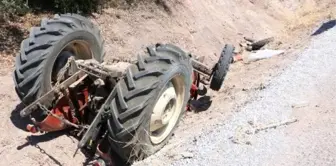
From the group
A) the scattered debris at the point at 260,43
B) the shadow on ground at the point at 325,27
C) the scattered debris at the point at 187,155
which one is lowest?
the shadow on ground at the point at 325,27

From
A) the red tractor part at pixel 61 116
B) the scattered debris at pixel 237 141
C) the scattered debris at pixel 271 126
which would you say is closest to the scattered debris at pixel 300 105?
the scattered debris at pixel 271 126

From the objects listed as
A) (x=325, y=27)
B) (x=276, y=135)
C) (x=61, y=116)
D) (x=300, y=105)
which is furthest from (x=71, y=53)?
(x=325, y=27)

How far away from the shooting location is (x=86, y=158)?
267 inches

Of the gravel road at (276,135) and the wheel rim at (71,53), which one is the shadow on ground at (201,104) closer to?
the gravel road at (276,135)

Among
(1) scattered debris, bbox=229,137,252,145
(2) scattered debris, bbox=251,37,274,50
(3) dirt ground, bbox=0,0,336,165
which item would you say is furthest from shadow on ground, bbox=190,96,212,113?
(2) scattered debris, bbox=251,37,274,50

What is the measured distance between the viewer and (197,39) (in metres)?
12.2

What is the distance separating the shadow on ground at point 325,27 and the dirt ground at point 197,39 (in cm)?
23

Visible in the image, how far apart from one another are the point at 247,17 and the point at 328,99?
752cm

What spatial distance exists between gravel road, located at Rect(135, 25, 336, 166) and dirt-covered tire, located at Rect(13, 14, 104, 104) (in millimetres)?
1634

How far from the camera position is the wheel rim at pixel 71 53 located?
22.9 ft

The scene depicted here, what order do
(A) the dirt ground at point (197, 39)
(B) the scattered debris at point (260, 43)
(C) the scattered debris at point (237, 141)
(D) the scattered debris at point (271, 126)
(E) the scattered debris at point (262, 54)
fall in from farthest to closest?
(B) the scattered debris at point (260, 43) < (E) the scattered debris at point (262, 54) < (A) the dirt ground at point (197, 39) < (D) the scattered debris at point (271, 126) < (C) the scattered debris at point (237, 141)

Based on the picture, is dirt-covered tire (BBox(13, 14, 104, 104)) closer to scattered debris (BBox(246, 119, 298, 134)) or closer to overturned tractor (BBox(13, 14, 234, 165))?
overturned tractor (BBox(13, 14, 234, 165))

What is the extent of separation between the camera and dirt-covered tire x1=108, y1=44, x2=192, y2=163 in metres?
5.86

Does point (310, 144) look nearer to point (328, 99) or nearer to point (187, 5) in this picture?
point (328, 99)
